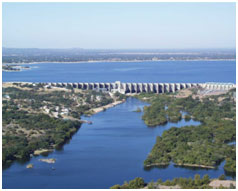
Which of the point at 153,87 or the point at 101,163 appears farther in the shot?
the point at 153,87

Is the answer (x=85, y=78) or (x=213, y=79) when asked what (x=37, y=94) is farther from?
(x=213, y=79)

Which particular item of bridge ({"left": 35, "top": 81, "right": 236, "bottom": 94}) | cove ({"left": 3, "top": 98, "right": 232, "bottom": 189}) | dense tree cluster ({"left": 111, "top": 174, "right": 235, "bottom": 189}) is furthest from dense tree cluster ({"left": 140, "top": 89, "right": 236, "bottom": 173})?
bridge ({"left": 35, "top": 81, "right": 236, "bottom": 94})

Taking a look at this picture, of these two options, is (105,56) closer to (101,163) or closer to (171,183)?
(101,163)

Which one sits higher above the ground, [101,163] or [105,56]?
[105,56]

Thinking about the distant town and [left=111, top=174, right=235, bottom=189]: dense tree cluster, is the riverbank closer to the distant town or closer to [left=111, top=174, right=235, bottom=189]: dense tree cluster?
[left=111, top=174, right=235, bottom=189]: dense tree cluster

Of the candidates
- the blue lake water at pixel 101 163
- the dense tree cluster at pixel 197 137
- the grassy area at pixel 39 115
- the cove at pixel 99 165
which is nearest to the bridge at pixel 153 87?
the grassy area at pixel 39 115

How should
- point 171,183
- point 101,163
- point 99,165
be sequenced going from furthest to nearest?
point 101,163, point 99,165, point 171,183

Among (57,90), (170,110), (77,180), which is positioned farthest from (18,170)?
(57,90)

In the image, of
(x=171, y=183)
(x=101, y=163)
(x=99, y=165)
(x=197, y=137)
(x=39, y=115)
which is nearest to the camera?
(x=171, y=183)

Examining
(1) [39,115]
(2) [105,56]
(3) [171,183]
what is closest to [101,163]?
(3) [171,183]
